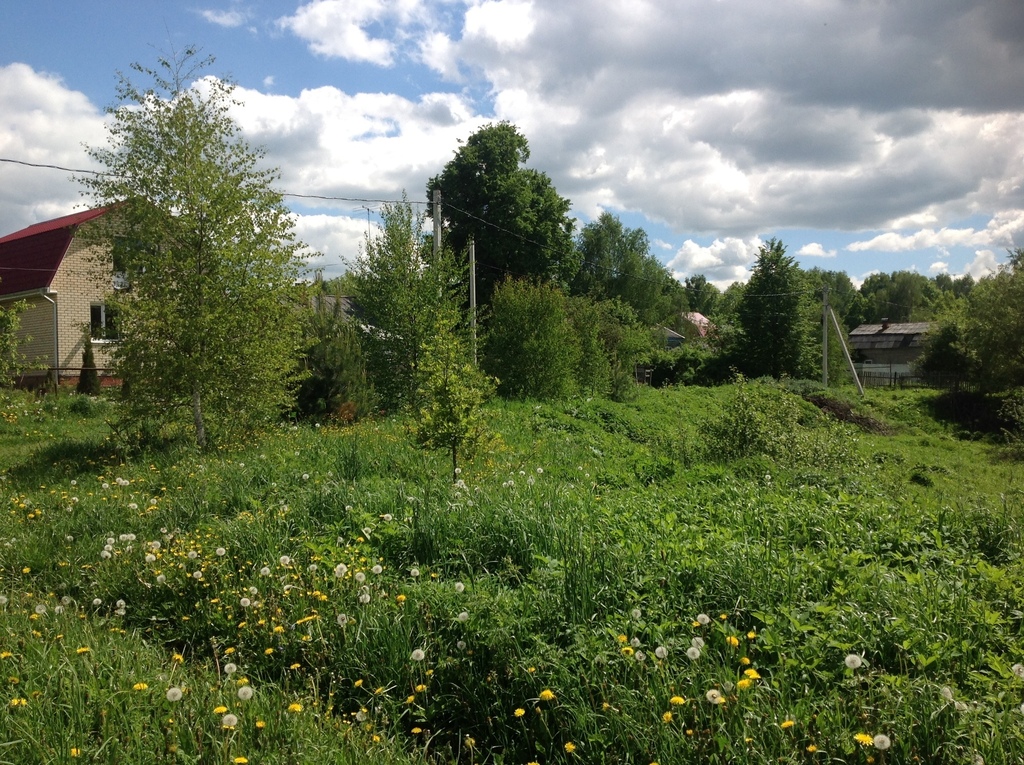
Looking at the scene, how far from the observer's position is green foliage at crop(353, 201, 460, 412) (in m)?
18.1

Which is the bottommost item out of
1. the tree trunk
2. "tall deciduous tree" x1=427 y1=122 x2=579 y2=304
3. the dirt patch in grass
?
the dirt patch in grass

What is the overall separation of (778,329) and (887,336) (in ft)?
151

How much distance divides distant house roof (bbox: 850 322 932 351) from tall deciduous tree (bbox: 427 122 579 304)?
50108 mm

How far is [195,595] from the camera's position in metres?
5.07

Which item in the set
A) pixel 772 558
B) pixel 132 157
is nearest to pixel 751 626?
pixel 772 558

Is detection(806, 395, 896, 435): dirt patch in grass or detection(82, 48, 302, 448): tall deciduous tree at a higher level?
detection(82, 48, 302, 448): tall deciduous tree

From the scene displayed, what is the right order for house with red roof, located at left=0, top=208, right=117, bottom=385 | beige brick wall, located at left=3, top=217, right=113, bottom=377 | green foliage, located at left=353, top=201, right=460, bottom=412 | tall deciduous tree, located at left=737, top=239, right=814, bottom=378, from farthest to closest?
1. tall deciduous tree, located at left=737, top=239, right=814, bottom=378
2. beige brick wall, located at left=3, top=217, right=113, bottom=377
3. house with red roof, located at left=0, top=208, right=117, bottom=385
4. green foliage, located at left=353, top=201, right=460, bottom=412

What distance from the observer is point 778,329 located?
4025cm

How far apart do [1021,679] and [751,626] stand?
1.22 meters

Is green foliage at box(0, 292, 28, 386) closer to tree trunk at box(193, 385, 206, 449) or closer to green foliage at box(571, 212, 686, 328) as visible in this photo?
tree trunk at box(193, 385, 206, 449)

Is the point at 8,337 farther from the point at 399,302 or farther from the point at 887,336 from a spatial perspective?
the point at 887,336

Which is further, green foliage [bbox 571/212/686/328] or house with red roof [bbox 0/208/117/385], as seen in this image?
green foliage [bbox 571/212/686/328]

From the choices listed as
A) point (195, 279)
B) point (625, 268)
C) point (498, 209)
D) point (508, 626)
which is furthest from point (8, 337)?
point (625, 268)

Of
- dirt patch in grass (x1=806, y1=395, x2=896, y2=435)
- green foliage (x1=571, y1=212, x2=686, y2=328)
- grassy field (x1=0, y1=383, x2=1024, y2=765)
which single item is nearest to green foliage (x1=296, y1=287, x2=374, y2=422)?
grassy field (x1=0, y1=383, x2=1024, y2=765)
